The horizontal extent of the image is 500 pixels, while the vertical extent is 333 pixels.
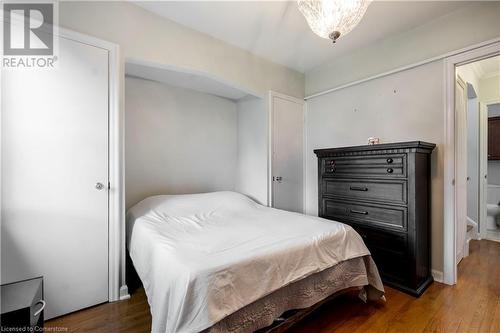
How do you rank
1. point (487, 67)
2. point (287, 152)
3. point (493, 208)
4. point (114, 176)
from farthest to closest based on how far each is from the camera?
1. point (493, 208)
2. point (287, 152)
3. point (487, 67)
4. point (114, 176)

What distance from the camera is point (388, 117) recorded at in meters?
2.58

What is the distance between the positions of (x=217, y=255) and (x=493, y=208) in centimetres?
496

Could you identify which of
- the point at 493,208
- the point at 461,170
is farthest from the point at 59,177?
the point at 493,208

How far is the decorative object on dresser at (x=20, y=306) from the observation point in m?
0.97

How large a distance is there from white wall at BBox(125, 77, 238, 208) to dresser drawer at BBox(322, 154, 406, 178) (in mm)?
1528

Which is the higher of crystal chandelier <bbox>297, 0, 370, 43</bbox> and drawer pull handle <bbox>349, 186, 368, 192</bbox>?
crystal chandelier <bbox>297, 0, 370, 43</bbox>

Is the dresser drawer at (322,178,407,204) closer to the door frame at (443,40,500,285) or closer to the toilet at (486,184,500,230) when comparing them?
the door frame at (443,40,500,285)

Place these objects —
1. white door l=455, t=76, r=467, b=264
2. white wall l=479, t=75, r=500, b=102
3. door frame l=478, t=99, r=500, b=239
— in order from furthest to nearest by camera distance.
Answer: door frame l=478, t=99, r=500, b=239 < white wall l=479, t=75, r=500, b=102 < white door l=455, t=76, r=467, b=264

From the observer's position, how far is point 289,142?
329 cm

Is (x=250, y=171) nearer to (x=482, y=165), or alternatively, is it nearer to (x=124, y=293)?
(x=124, y=293)

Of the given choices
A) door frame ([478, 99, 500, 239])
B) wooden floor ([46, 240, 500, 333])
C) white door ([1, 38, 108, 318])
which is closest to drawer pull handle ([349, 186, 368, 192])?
wooden floor ([46, 240, 500, 333])

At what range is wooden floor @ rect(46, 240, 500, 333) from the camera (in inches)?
62.1

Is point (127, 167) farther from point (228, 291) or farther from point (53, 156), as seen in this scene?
point (228, 291)

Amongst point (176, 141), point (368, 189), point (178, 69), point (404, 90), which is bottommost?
point (368, 189)
